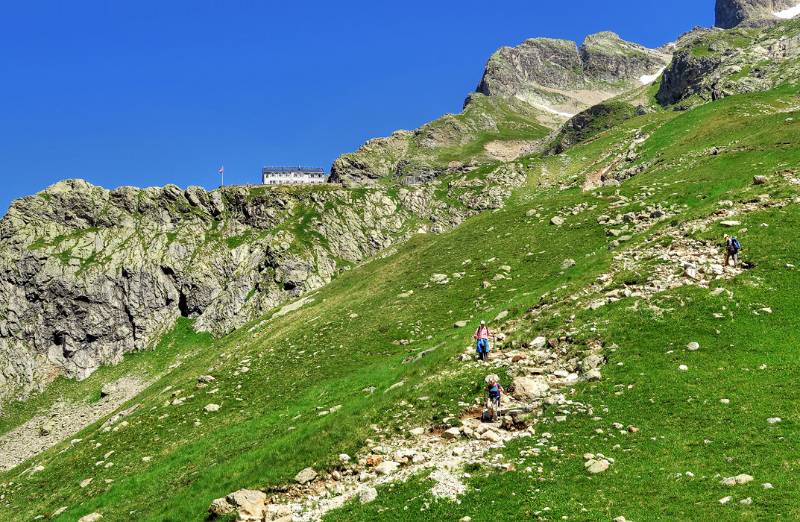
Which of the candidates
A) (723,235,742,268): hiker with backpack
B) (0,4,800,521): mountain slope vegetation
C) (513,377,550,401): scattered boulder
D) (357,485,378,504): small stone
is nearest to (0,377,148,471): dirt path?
(0,4,800,521): mountain slope vegetation

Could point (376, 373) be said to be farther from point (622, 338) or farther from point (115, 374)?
point (115, 374)

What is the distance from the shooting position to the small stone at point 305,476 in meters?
20.7

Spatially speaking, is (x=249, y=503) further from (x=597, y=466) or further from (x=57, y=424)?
(x=57, y=424)

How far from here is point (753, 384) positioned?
63.7ft

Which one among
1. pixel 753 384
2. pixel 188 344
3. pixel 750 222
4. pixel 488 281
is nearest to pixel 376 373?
pixel 488 281

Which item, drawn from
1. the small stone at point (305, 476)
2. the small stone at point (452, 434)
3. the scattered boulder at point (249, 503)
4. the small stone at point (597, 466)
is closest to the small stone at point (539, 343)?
the small stone at point (452, 434)

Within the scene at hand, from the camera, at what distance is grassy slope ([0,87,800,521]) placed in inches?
628

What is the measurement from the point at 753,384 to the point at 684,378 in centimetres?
232

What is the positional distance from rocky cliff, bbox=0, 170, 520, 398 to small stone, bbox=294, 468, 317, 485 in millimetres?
88188

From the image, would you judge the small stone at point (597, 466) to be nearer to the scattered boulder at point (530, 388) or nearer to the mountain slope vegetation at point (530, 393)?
the mountain slope vegetation at point (530, 393)

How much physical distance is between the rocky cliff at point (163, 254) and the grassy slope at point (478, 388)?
56.3 m

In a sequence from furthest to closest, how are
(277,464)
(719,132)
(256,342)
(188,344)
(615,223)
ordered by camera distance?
(188,344), (719,132), (256,342), (615,223), (277,464)

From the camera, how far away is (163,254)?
395 ft

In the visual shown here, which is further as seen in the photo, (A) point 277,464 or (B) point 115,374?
(B) point 115,374
